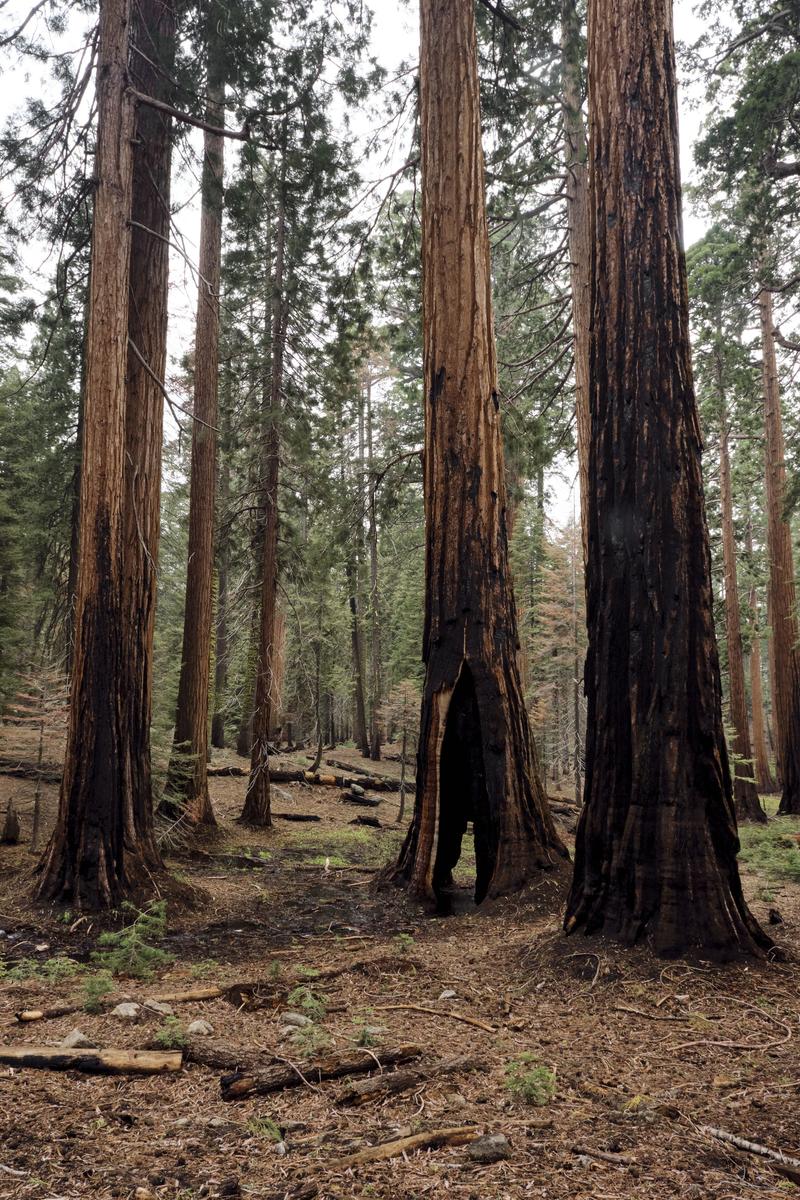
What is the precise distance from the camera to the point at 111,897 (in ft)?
20.9

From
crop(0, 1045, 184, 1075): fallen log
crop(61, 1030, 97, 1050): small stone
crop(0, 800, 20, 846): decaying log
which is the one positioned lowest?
crop(0, 800, 20, 846): decaying log

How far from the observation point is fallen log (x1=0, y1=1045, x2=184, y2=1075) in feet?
10.2

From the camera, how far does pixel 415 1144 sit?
2369mm

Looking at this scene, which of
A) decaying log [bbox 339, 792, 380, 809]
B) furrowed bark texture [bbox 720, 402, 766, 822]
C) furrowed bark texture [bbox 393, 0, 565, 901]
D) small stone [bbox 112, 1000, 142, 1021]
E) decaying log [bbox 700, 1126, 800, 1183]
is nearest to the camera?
decaying log [bbox 700, 1126, 800, 1183]

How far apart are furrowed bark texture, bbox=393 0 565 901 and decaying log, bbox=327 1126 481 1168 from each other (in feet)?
13.0

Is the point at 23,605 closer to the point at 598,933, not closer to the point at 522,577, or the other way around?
the point at 598,933

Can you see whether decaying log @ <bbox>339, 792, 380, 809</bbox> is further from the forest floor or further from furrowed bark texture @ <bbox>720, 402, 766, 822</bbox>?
the forest floor

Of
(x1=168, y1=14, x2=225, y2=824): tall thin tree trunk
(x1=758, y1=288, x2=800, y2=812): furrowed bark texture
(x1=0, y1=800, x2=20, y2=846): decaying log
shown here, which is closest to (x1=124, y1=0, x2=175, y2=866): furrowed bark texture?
(x1=168, y1=14, x2=225, y2=824): tall thin tree trunk

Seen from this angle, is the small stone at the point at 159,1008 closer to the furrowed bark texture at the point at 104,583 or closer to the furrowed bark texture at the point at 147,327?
the furrowed bark texture at the point at 104,583

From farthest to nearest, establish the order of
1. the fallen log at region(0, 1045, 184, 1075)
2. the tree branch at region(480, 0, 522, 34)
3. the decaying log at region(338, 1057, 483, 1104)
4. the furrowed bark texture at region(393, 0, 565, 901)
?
1. the tree branch at region(480, 0, 522, 34)
2. the furrowed bark texture at region(393, 0, 565, 901)
3. the fallen log at region(0, 1045, 184, 1075)
4. the decaying log at region(338, 1057, 483, 1104)

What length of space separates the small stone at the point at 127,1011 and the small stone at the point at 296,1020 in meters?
0.77

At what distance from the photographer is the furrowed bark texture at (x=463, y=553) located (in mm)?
6613

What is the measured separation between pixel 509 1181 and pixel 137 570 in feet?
20.5

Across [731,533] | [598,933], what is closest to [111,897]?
[598,933]
